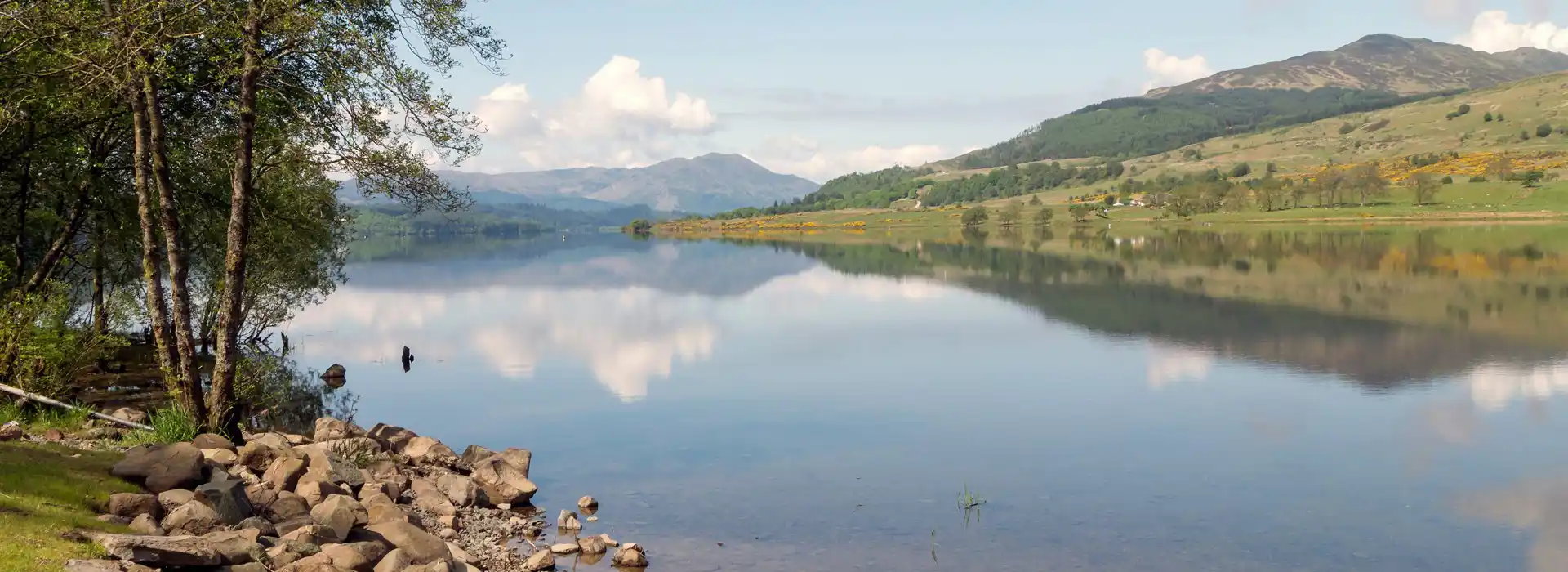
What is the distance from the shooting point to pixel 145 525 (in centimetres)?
1698

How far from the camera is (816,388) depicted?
4531 centimetres

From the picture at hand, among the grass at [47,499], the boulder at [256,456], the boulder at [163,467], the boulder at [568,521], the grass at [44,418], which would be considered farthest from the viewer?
the grass at [44,418]

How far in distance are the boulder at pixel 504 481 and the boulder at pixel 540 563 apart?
17.2ft

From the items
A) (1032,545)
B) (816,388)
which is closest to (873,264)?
(816,388)

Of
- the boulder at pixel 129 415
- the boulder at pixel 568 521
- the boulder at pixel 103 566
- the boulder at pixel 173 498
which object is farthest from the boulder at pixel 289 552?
the boulder at pixel 129 415

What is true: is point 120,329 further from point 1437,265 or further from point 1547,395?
point 1437,265

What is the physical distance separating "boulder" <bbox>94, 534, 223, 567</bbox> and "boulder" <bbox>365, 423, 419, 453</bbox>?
49.7ft

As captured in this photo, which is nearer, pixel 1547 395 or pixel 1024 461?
pixel 1024 461

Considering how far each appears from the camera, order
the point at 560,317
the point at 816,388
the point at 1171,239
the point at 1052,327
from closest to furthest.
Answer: the point at 816,388, the point at 1052,327, the point at 560,317, the point at 1171,239

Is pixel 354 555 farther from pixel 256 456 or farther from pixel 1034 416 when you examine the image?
pixel 1034 416

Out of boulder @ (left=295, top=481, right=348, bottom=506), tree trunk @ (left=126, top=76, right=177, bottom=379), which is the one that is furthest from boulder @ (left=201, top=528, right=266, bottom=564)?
tree trunk @ (left=126, top=76, right=177, bottom=379)

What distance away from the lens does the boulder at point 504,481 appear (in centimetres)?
2715

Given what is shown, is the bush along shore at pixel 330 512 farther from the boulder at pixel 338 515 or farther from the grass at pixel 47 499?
the grass at pixel 47 499

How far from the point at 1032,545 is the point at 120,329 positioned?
44.6m
